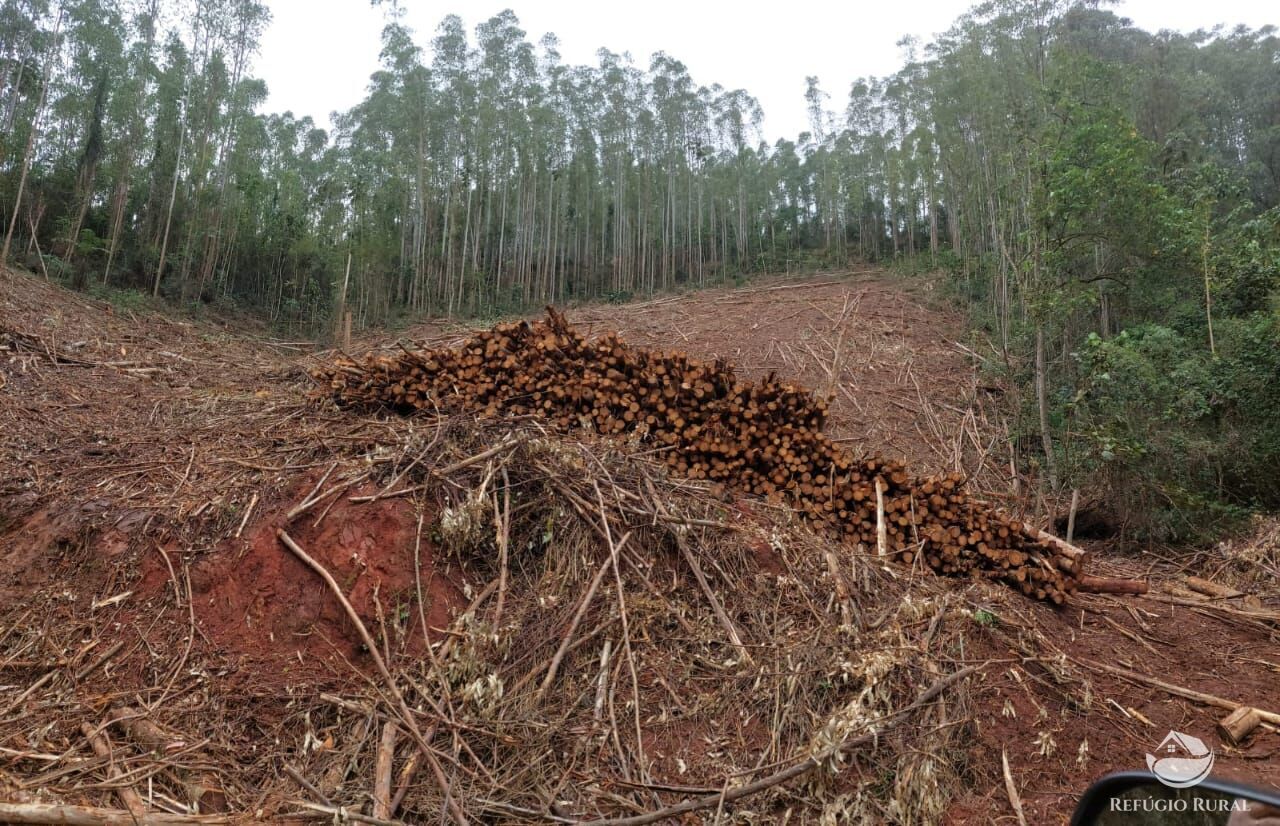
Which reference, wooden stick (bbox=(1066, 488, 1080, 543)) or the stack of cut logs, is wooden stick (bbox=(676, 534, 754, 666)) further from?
wooden stick (bbox=(1066, 488, 1080, 543))

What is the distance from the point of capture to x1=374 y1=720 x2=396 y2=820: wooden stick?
2543 millimetres

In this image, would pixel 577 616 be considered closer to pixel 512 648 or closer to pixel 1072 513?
pixel 512 648

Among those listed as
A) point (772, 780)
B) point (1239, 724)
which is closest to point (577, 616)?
point (772, 780)

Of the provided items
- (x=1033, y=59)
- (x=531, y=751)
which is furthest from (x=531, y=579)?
(x=1033, y=59)

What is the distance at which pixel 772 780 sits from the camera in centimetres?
266

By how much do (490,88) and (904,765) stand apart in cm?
2728

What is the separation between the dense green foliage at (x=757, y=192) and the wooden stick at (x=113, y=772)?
8.42 meters

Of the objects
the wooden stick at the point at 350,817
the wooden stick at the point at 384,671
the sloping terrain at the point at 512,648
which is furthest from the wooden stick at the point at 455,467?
the wooden stick at the point at 350,817

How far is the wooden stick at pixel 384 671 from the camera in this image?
2.59 metres

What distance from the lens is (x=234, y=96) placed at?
2227 centimetres

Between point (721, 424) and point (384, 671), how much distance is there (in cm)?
285

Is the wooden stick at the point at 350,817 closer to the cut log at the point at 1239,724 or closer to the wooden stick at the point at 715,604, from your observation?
the wooden stick at the point at 715,604

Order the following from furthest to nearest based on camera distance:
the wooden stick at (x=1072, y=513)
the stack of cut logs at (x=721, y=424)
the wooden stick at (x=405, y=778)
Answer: the wooden stick at (x=1072, y=513), the stack of cut logs at (x=721, y=424), the wooden stick at (x=405, y=778)

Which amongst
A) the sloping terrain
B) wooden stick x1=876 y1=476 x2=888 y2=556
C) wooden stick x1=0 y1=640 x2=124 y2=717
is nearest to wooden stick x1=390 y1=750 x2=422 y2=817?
the sloping terrain
